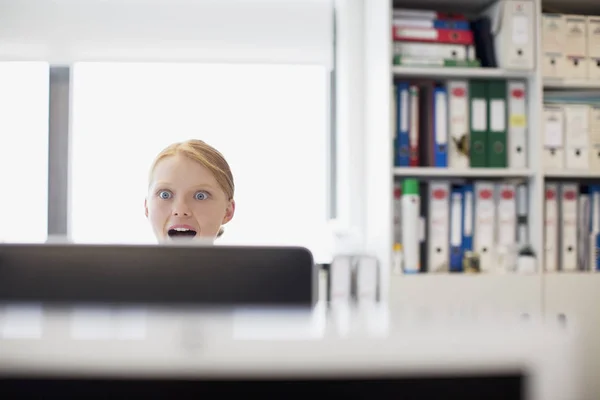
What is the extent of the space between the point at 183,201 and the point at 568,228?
1636mm

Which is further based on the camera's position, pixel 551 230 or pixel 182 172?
pixel 551 230

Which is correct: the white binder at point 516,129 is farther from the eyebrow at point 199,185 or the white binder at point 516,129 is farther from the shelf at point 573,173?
the eyebrow at point 199,185

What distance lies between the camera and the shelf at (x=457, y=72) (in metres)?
2.63

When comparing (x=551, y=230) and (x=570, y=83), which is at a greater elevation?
(x=570, y=83)

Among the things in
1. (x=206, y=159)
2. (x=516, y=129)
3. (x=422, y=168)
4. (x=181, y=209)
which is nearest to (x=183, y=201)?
(x=181, y=209)

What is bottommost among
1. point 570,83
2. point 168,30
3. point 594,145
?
point 594,145

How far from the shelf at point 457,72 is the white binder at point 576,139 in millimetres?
236

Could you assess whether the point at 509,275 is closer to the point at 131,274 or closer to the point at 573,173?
the point at 573,173

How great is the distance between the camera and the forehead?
176 centimetres

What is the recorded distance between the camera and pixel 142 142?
11.0ft

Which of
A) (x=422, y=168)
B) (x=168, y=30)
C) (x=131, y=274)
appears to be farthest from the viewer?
(x=168, y=30)

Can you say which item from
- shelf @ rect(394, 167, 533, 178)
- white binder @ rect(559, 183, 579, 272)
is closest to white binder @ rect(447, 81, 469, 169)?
shelf @ rect(394, 167, 533, 178)

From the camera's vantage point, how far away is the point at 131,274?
1.03m

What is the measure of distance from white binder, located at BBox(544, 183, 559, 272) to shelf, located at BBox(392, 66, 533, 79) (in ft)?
1.53
